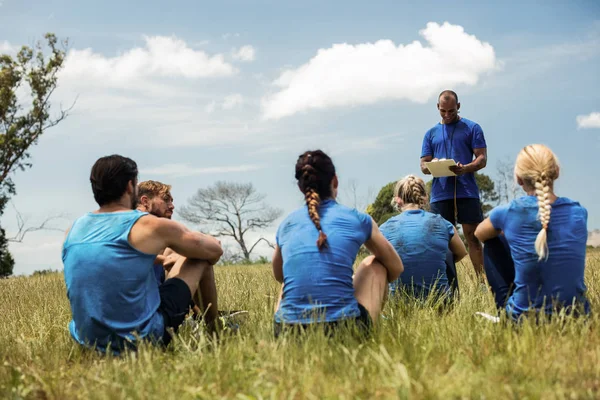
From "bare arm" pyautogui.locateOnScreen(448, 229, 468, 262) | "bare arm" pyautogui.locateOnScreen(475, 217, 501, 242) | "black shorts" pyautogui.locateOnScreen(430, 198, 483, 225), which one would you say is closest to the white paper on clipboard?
"black shorts" pyautogui.locateOnScreen(430, 198, 483, 225)

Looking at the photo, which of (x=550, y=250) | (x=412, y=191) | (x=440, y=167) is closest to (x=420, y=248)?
(x=412, y=191)

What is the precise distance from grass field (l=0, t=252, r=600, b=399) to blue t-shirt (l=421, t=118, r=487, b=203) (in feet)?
11.6

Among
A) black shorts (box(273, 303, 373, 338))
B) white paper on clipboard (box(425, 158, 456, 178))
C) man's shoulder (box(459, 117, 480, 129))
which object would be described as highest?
man's shoulder (box(459, 117, 480, 129))

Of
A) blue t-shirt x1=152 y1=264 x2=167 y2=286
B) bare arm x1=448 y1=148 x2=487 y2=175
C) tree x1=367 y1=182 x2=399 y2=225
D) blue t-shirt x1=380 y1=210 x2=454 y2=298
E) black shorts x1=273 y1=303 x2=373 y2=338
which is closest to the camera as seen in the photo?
black shorts x1=273 y1=303 x2=373 y2=338

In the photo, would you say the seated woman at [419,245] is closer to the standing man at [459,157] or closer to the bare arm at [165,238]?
the bare arm at [165,238]

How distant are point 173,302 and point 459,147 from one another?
15.3ft

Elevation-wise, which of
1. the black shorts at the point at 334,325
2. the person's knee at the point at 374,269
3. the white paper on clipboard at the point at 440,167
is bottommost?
the black shorts at the point at 334,325

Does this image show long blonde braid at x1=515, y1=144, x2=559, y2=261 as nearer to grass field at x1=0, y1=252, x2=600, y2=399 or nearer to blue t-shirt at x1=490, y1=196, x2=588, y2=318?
blue t-shirt at x1=490, y1=196, x2=588, y2=318

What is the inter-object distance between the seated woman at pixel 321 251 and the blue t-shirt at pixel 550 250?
879 millimetres

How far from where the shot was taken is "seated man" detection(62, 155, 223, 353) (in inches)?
167

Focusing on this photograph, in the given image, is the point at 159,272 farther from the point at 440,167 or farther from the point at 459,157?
the point at 459,157

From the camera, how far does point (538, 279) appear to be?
431cm

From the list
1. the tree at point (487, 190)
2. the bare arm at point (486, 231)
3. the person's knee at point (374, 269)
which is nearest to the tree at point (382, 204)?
the tree at point (487, 190)

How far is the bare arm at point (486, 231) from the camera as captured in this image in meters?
4.48
